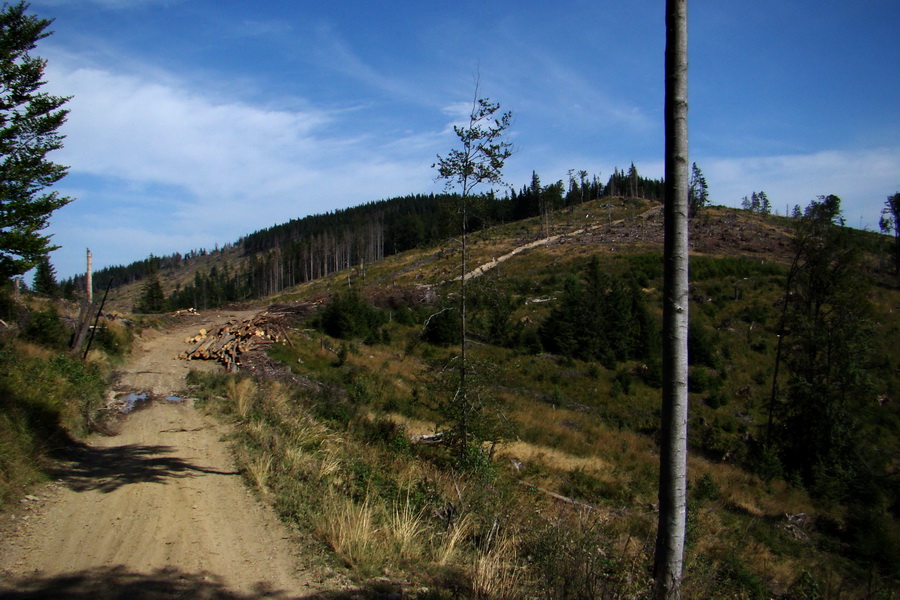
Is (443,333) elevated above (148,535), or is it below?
above

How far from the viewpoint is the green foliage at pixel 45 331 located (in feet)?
47.8

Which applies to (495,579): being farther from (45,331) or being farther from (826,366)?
(826,366)

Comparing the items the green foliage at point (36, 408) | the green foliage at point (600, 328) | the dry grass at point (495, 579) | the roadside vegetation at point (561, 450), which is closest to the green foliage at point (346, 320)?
the roadside vegetation at point (561, 450)

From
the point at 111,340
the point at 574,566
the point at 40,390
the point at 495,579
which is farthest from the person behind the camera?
the point at 111,340

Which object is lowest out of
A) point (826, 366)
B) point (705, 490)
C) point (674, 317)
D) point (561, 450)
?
point (705, 490)

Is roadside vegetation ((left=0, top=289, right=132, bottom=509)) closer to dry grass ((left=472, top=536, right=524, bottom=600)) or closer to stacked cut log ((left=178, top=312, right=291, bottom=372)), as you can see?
stacked cut log ((left=178, top=312, right=291, bottom=372))

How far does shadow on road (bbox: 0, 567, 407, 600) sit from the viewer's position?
3883mm

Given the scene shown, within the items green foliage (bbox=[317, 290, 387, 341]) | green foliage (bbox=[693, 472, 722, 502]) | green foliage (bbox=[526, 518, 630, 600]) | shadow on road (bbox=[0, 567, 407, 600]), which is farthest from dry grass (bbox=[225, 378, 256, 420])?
green foliage (bbox=[317, 290, 387, 341])

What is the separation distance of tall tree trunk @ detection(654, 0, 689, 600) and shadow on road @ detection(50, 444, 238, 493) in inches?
248

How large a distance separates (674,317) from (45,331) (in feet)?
59.5

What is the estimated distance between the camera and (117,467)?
24.3 feet

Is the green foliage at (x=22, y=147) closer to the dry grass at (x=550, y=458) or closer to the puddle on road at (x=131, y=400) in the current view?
the puddle on road at (x=131, y=400)

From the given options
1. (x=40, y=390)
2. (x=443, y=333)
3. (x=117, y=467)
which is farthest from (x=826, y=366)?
(x=40, y=390)

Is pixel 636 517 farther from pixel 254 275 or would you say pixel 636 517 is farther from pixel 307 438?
pixel 254 275
